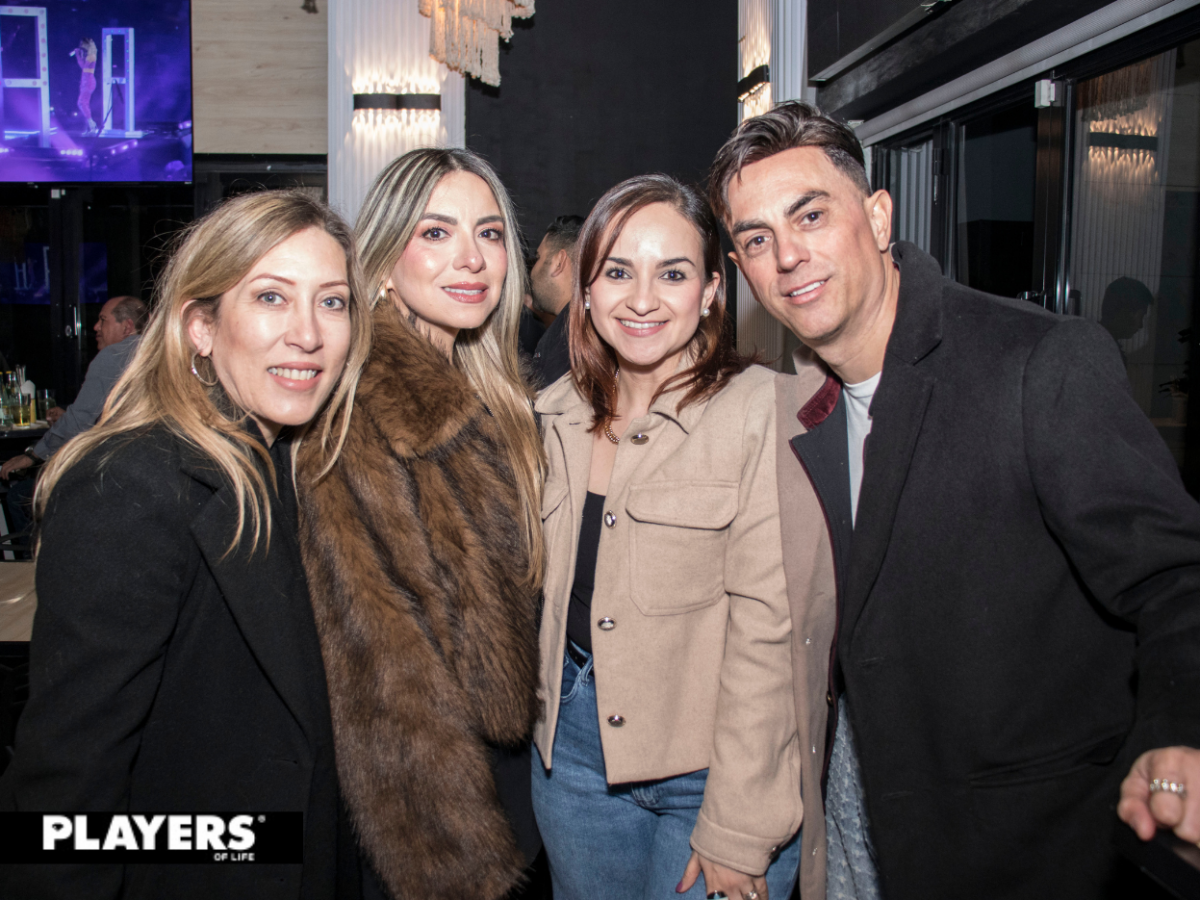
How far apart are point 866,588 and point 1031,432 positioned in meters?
0.36

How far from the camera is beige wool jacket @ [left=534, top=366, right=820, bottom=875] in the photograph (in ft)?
4.59

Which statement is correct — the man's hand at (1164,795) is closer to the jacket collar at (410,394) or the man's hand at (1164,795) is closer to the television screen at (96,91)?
the jacket collar at (410,394)

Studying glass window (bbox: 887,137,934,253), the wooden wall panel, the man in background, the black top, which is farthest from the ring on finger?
the wooden wall panel

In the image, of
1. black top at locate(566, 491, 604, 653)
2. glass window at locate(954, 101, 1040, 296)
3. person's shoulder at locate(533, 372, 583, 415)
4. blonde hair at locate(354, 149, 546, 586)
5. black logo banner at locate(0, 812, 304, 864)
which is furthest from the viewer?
glass window at locate(954, 101, 1040, 296)

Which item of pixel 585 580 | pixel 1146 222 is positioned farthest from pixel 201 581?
pixel 1146 222

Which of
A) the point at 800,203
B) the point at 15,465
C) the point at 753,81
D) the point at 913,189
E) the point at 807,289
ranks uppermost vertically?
the point at 753,81

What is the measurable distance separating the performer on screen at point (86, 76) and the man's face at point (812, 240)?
22.1ft

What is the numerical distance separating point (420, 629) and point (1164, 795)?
3.54 feet

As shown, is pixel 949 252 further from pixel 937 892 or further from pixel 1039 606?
pixel 937 892

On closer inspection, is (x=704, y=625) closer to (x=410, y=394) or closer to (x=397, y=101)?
(x=410, y=394)

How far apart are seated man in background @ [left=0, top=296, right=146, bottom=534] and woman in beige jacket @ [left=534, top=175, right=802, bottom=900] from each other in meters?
2.98

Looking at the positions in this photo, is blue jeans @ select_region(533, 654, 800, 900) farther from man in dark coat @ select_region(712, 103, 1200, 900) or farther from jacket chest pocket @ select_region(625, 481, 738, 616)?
man in dark coat @ select_region(712, 103, 1200, 900)

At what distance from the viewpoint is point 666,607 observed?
149 centimetres

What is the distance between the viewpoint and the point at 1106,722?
3.99ft
